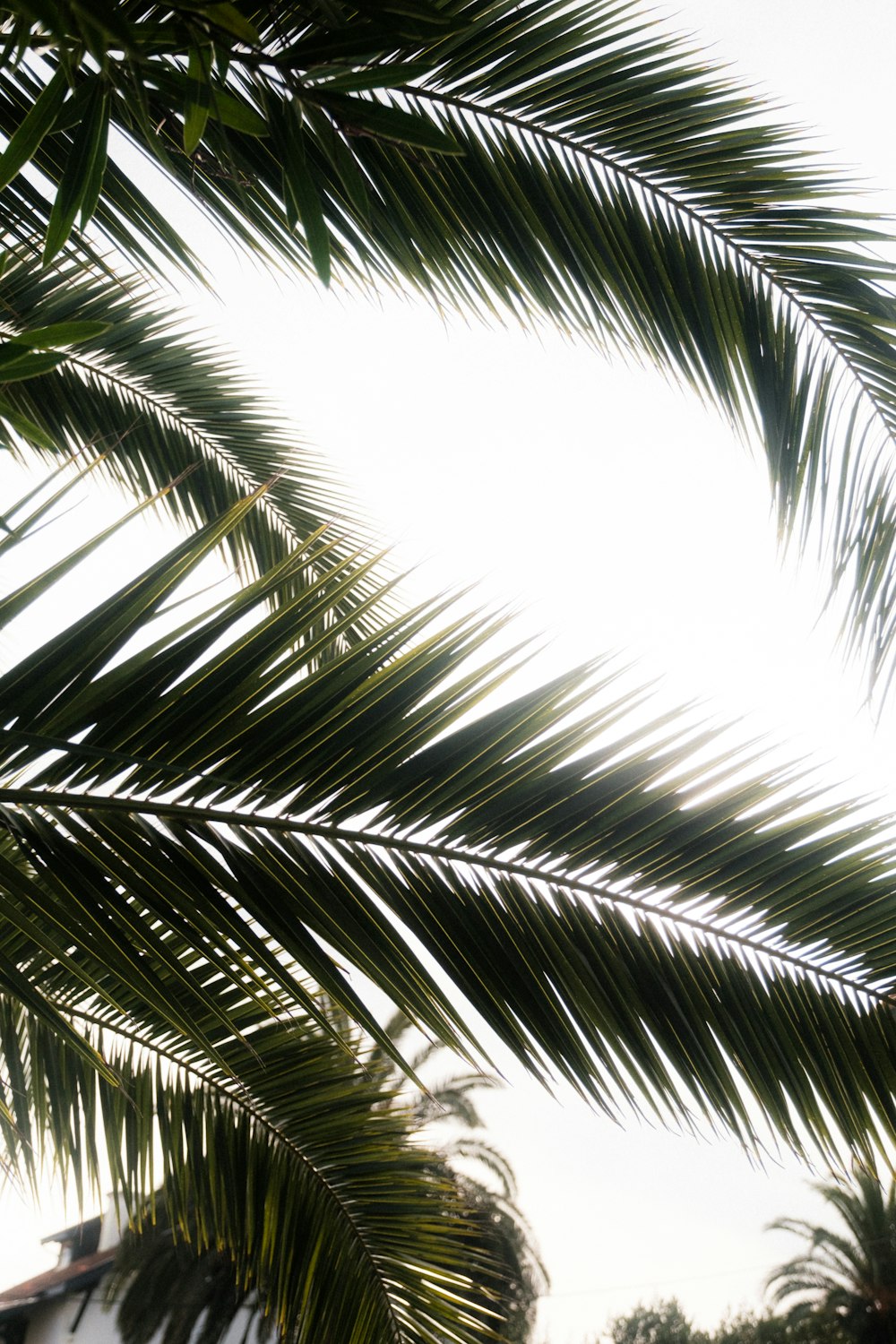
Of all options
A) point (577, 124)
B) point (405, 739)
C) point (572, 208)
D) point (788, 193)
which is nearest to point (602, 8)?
point (577, 124)

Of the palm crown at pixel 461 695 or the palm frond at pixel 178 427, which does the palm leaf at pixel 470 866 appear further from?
the palm frond at pixel 178 427

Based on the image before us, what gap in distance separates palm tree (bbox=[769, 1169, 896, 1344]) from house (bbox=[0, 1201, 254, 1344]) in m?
12.4

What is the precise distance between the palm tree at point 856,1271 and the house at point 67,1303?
40.7ft

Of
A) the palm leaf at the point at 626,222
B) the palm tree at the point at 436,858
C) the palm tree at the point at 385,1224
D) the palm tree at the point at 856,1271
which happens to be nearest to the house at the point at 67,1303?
the palm tree at the point at 385,1224

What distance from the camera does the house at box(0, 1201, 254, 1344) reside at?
65.6ft

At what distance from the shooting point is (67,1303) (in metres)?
21.1

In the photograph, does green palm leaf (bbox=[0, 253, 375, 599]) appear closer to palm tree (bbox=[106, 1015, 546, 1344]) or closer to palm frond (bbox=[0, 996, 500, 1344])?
palm frond (bbox=[0, 996, 500, 1344])

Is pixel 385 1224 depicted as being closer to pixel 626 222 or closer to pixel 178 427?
pixel 626 222

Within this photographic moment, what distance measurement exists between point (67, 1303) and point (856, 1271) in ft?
57.6

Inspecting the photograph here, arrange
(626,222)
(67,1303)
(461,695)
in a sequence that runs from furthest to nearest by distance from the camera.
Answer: (67,1303), (626,222), (461,695)

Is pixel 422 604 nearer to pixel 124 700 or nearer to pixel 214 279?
→ pixel 124 700

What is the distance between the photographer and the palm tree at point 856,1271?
18203 millimetres

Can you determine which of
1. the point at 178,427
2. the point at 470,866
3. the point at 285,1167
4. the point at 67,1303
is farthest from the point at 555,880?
the point at 67,1303

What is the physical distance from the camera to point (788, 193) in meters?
1.65
